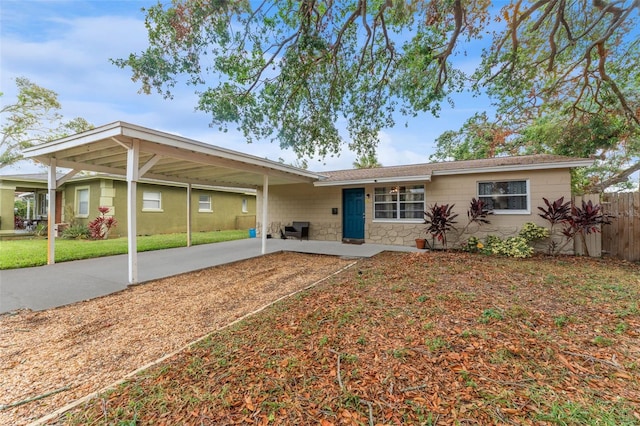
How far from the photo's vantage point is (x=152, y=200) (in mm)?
13219

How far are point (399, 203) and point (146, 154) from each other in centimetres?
793

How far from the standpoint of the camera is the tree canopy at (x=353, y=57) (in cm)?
552

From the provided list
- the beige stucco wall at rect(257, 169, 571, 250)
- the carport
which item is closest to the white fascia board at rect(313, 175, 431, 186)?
the beige stucco wall at rect(257, 169, 571, 250)

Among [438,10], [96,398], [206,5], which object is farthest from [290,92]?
[96,398]

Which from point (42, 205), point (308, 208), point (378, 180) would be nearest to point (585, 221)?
point (378, 180)

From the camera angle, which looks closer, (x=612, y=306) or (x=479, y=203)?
(x=612, y=306)

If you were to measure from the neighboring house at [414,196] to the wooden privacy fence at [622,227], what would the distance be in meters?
1.07

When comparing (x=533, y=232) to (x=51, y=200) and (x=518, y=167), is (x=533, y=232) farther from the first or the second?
(x=51, y=200)

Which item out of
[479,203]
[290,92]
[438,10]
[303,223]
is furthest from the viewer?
[303,223]

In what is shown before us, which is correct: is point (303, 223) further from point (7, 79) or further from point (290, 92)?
point (7, 79)

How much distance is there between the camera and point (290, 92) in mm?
6449

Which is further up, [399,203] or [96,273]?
[399,203]

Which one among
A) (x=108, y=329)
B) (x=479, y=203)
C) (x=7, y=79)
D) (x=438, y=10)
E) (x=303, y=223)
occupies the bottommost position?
(x=108, y=329)

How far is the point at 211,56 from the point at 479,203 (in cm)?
834
